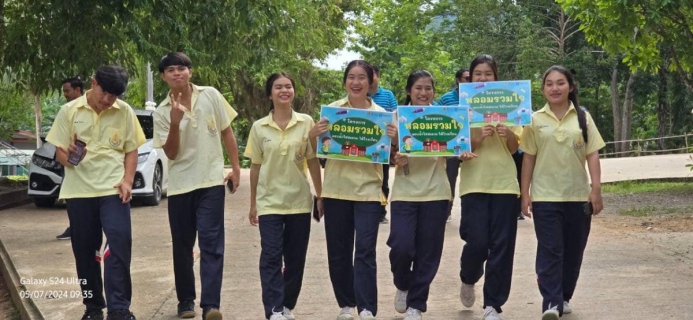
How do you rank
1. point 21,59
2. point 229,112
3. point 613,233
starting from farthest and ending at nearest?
1. point 21,59
2. point 613,233
3. point 229,112

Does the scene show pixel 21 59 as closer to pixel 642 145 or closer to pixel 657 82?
pixel 657 82

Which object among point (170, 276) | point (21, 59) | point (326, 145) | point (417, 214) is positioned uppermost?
point (21, 59)

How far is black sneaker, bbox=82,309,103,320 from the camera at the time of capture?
22.6ft

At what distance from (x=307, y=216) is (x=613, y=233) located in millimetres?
6251

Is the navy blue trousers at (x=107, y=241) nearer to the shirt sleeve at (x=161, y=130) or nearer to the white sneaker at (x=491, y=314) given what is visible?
the shirt sleeve at (x=161, y=130)

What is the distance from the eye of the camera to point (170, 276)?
8.96 metres

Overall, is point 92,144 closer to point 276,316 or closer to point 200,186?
point 200,186

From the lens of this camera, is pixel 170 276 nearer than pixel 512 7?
Yes

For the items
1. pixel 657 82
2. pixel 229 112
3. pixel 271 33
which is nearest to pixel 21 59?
pixel 271 33

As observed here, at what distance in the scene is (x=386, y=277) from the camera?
8914mm

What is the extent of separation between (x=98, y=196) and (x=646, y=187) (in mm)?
16736

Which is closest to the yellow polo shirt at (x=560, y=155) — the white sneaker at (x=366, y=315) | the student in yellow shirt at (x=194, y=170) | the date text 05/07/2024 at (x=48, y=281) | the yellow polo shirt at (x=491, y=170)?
the yellow polo shirt at (x=491, y=170)

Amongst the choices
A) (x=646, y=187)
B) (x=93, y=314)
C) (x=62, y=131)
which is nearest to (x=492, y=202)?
(x=93, y=314)

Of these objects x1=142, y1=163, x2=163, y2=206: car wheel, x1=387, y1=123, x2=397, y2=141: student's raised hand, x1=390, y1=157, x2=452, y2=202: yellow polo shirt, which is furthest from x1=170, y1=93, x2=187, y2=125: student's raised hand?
x1=142, y1=163, x2=163, y2=206: car wheel
